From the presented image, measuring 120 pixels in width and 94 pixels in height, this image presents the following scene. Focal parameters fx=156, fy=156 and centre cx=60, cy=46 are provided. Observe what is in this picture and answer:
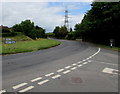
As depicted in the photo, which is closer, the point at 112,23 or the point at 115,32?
the point at 112,23

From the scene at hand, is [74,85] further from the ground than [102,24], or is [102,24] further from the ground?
[102,24]

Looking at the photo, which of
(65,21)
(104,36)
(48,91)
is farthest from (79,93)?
(65,21)

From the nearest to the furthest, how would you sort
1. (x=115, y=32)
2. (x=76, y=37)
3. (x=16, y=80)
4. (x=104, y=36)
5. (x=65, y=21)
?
1. (x=16, y=80)
2. (x=115, y=32)
3. (x=104, y=36)
4. (x=76, y=37)
5. (x=65, y=21)

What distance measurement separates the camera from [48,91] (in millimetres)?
5102

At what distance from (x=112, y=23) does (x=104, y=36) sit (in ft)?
21.7

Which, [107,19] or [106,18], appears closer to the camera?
[107,19]

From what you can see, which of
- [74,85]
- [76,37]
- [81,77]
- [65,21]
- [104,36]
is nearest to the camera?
[74,85]

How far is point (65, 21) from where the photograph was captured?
8650 cm

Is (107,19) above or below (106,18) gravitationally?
below

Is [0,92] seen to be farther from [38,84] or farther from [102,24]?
[102,24]

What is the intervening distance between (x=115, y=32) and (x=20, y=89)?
2688 cm

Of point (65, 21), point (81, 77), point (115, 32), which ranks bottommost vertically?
point (81, 77)

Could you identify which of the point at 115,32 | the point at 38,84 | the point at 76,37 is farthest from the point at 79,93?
the point at 76,37

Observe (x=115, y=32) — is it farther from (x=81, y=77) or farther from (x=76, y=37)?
(x=76, y=37)
